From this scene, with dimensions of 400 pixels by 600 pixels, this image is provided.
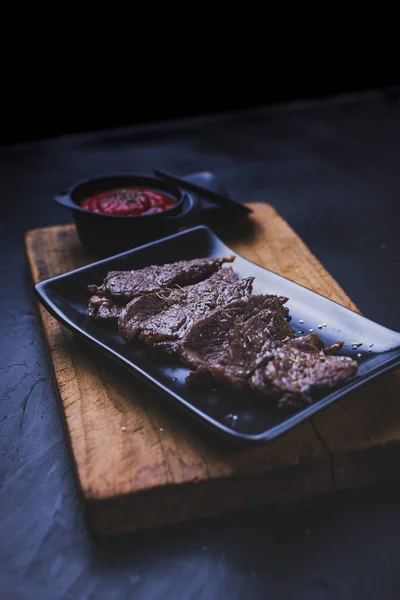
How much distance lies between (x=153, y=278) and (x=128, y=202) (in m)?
0.69

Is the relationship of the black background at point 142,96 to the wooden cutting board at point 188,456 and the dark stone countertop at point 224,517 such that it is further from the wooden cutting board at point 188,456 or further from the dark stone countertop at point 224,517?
the wooden cutting board at point 188,456

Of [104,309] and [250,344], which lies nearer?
[250,344]

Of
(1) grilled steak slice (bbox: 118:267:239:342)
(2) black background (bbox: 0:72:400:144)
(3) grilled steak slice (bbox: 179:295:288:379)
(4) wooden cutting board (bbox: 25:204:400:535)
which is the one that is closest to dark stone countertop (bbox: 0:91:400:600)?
(4) wooden cutting board (bbox: 25:204:400:535)

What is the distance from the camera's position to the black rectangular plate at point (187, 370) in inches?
72.3

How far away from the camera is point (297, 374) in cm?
191

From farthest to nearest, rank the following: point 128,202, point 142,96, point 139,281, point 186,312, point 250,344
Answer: point 142,96
point 128,202
point 139,281
point 186,312
point 250,344

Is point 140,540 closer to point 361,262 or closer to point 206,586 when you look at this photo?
point 206,586

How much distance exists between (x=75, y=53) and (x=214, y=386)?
5258 mm

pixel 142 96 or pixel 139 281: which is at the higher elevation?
pixel 142 96

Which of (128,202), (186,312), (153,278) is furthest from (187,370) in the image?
(128,202)

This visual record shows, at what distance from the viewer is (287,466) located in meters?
1.81

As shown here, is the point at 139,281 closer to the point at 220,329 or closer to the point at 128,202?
the point at 220,329

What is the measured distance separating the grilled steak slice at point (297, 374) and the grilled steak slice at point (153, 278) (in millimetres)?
662

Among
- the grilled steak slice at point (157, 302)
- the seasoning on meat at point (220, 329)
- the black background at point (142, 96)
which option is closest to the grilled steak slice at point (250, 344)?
the seasoning on meat at point (220, 329)
